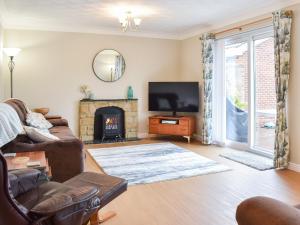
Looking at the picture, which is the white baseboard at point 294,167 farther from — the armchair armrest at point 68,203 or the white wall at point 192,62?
the armchair armrest at point 68,203

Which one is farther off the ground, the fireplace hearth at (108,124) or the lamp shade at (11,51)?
the lamp shade at (11,51)

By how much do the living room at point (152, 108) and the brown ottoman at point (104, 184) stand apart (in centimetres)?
1

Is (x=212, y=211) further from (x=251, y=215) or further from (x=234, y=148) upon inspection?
(x=234, y=148)

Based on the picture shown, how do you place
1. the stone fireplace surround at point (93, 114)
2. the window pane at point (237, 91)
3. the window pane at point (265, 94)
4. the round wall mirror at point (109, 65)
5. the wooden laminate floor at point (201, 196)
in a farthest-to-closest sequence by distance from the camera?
the round wall mirror at point (109, 65) < the stone fireplace surround at point (93, 114) < the window pane at point (237, 91) < the window pane at point (265, 94) < the wooden laminate floor at point (201, 196)

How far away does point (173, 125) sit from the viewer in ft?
20.6

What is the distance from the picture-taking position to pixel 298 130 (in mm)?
4000

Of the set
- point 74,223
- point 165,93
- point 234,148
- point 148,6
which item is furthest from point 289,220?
point 165,93

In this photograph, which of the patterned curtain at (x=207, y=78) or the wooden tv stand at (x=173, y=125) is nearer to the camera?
the patterned curtain at (x=207, y=78)

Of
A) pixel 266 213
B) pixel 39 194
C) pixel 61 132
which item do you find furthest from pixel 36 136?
pixel 266 213

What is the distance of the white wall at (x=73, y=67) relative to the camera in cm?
572

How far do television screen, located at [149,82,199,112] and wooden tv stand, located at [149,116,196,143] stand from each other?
0.90ft

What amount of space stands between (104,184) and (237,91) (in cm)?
398

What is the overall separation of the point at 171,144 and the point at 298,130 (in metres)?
2.56

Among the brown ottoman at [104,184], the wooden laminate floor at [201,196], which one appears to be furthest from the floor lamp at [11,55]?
the brown ottoman at [104,184]
